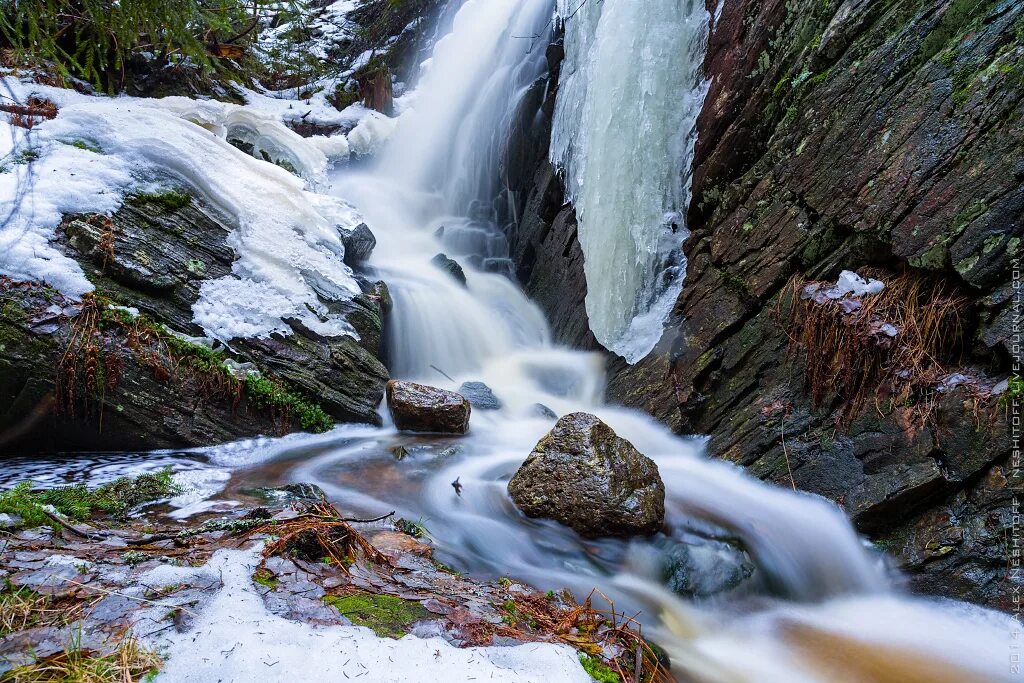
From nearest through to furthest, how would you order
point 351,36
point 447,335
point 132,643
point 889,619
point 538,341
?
1. point 132,643
2. point 889,619
3. point 447,335
4. point 538,341
5. point 351,36

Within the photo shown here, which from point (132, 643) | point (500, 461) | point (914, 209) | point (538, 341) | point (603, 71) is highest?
point (603, 71)

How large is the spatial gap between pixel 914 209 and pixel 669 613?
333 centimetres

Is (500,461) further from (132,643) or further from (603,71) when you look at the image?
(603,71)

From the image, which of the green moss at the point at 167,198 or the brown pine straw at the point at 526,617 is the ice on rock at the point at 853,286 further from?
the green moss at the point at 167,198

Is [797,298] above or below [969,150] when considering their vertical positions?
below

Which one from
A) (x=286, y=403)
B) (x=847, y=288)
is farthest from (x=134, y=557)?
(x=847, y=288)

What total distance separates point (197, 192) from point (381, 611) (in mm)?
5762

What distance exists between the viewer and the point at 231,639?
1375mm

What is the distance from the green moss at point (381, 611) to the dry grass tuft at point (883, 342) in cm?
353

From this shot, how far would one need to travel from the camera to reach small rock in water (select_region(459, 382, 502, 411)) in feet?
21.0

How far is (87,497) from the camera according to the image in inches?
122

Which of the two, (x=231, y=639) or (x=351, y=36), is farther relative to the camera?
(x=351, y=36)

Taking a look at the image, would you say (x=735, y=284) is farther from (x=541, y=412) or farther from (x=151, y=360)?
(x=151, y=360)

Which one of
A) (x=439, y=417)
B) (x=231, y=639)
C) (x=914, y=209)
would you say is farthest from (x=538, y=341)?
(x=231, y=639)
